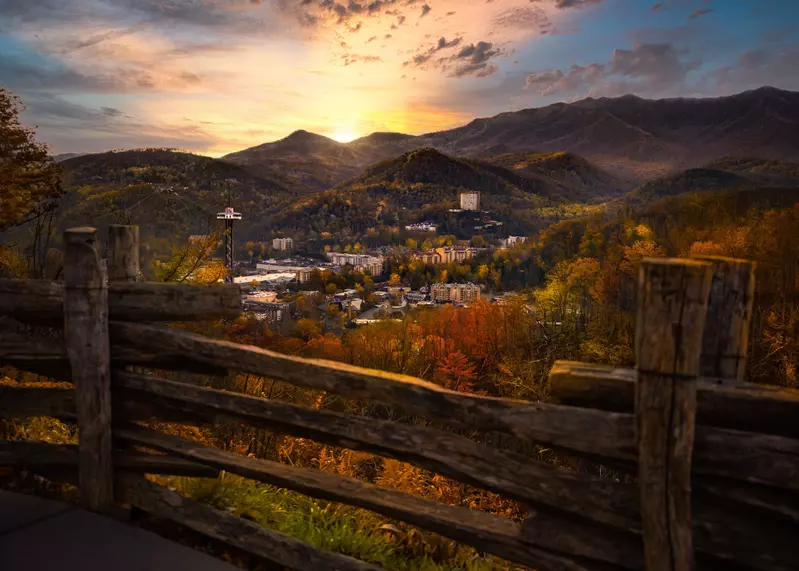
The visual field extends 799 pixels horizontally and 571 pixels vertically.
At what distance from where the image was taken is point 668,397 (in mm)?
1895

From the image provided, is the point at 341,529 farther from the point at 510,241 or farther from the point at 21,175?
the point at 510,241

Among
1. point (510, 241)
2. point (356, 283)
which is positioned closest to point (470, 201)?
point (510, 241)

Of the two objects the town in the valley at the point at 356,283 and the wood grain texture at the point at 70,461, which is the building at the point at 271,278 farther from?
the wood grain texture at the point at 70,461

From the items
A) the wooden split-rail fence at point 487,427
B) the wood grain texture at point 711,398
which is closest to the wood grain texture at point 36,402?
the wooden split-rail fence at point 487,427

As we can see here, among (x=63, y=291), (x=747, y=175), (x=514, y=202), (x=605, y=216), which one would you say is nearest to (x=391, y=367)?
(x=63, y=291)

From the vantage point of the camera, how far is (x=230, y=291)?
2.96 meters

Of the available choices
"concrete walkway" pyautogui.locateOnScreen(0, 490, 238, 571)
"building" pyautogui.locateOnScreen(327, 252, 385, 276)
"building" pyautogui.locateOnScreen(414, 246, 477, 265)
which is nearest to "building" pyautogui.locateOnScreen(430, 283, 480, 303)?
"building" pyautogui.locateOnScreen(414, 246, 477, 265)

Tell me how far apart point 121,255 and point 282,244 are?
272 feet

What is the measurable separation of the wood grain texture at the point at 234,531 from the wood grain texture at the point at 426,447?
1.43 feet

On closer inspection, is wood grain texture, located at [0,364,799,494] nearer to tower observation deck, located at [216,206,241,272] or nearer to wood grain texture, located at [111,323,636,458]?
wood grain texture, located at [111,323,636,458]

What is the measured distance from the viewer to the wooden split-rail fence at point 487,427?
1.90m

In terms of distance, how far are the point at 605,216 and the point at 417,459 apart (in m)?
61.3

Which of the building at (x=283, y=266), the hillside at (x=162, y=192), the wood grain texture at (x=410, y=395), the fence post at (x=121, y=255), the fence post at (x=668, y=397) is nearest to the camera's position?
the fence post at (x=668, y=397)

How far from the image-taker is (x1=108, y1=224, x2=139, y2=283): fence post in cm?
336
